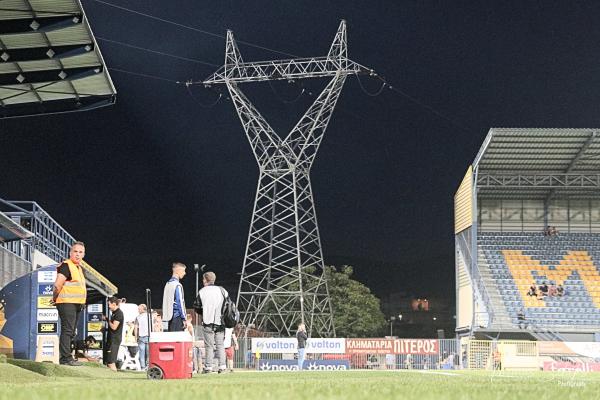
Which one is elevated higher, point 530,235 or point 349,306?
point 530,235

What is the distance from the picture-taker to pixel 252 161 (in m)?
90.9

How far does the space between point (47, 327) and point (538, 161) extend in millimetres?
38607

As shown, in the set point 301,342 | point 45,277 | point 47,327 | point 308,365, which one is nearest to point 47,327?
point 47,327

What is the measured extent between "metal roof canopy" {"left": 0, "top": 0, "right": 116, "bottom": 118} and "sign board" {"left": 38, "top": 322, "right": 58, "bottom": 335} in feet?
16.6

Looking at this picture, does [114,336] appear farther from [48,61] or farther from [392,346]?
[392,346]

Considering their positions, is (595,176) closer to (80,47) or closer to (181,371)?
(80,47)

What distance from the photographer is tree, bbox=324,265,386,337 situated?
72.6 meters

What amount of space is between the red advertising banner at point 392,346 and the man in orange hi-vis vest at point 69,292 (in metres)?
31.8

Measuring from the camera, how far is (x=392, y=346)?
46.5 metres

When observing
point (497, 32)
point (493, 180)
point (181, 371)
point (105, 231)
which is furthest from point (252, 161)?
point (181, 371)

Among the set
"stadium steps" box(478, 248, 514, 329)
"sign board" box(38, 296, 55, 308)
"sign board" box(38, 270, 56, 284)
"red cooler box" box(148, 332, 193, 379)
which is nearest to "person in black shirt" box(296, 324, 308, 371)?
"sign board" box(38, 270, 56, 284)

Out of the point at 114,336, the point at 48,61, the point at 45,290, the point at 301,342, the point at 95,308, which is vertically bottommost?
the point at 301,342

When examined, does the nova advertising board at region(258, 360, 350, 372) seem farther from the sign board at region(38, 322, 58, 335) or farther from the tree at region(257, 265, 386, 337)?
the tree at region(257, 265, 386, 337)

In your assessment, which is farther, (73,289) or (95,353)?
(95,353)
